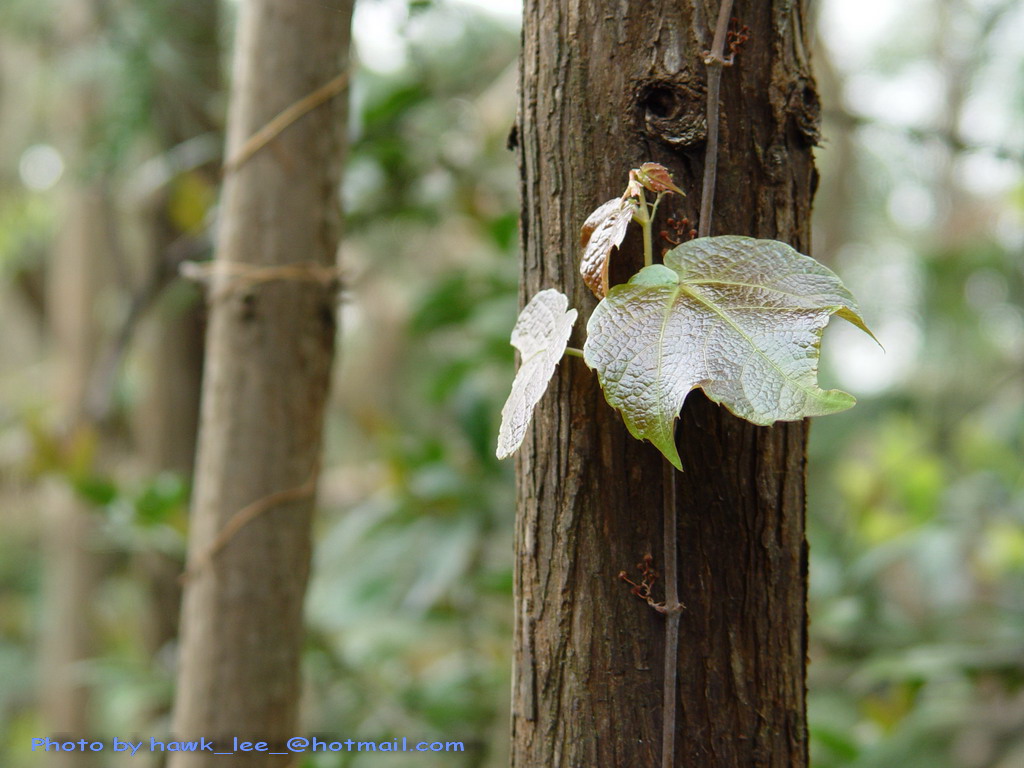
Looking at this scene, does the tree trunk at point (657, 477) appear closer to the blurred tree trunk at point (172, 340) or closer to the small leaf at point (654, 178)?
the small leaf at point (654, 178)

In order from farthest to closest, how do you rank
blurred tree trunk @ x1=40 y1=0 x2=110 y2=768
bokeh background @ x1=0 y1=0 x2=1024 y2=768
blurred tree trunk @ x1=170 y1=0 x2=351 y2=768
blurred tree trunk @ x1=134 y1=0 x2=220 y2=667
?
blurred tree trunk @ x1=40 y1=0 x2=110 y2=768 → blurred tree trunk @ x1=134 y1=0 x2=220 y2=667 → bokeh background @ x1=0 y1=0 x2=1024 y2=768 → blurred tree trunk @ x1=170 y1=0 x2=351 y2=768

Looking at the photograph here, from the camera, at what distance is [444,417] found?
2.54 m

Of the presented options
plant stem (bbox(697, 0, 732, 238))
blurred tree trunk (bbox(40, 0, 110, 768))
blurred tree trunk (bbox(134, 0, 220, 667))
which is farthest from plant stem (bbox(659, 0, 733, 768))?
blurred tree trunk (bbox(40, 0, 110, 768))

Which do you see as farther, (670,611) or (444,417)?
(444,417)

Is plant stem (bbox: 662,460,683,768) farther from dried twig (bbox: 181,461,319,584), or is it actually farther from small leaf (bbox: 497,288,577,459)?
dried twig (bbox: 181,461,319,584)

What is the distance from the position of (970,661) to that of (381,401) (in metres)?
2.57

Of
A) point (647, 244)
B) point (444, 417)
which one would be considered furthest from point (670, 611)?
point (444, 417)

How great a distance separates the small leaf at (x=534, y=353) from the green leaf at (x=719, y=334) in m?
0.02

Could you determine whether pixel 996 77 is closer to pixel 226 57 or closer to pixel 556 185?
pixel 226 57

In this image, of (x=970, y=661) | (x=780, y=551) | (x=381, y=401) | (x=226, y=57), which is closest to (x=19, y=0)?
(x=226, y=57)

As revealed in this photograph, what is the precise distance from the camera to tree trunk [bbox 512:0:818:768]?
43 cm

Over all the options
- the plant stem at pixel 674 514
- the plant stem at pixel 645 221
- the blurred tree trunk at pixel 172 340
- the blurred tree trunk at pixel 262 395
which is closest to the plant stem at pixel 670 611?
the plant stem at pixel 674 514

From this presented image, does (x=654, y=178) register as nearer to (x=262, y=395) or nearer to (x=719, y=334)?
(x=719, y=334)

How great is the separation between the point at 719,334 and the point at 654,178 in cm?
8
